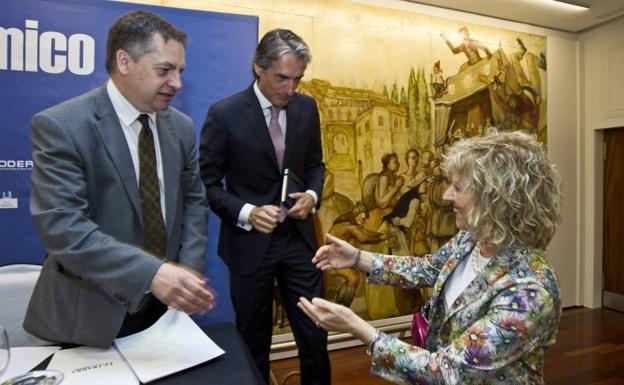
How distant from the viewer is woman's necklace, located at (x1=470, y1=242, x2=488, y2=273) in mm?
1499

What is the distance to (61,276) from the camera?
4.41 ft

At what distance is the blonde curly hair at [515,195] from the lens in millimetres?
1339

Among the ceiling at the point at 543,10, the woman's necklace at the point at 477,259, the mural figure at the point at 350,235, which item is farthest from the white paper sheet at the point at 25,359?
the ceiling at the point at 543,10

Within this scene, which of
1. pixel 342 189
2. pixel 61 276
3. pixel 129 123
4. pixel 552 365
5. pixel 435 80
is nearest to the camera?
pixel 61 276

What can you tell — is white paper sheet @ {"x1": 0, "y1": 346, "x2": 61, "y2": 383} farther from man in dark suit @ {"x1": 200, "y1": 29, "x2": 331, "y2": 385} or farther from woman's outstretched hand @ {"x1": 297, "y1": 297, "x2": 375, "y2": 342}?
man in dark suit @ {"x1": 200, "y1": 29, "x2": 331, "y2": 385}

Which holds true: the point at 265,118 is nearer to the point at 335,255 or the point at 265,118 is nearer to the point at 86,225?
the point at 335,255

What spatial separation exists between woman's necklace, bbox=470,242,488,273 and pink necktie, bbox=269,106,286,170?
3.28ft

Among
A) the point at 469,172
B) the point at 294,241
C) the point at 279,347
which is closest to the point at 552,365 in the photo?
the point at 279,347

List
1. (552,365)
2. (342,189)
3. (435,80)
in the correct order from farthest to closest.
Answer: (435,80)
(342,189)
(552,365)

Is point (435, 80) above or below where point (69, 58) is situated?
above

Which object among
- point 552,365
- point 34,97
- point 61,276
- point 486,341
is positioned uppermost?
point 34,97

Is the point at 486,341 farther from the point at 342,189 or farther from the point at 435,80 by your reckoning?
the point at 435,80

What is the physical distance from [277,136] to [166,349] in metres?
1.23

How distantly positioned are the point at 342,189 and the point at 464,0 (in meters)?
2.14
